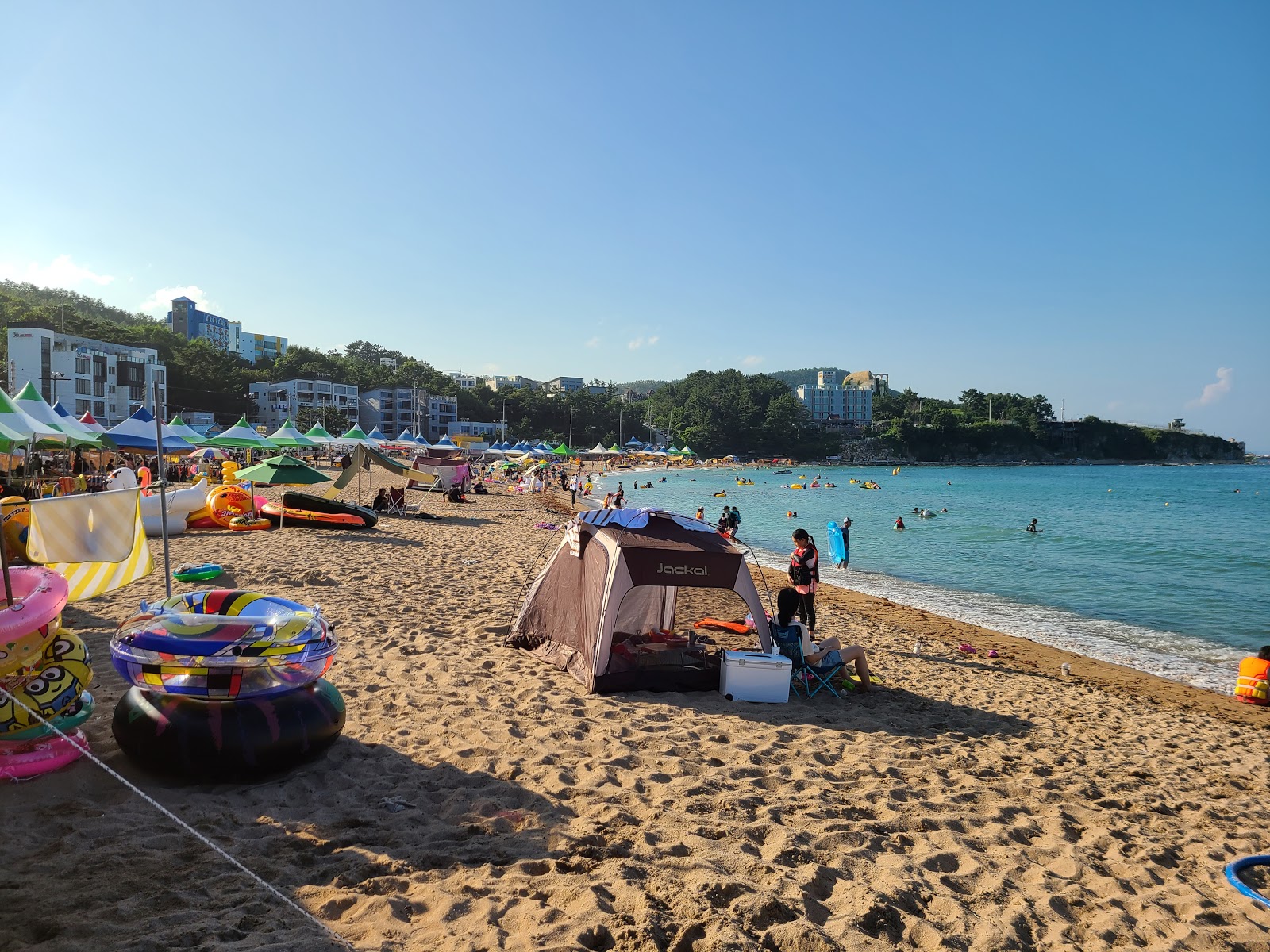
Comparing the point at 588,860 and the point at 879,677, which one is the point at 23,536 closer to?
the point at 588,860

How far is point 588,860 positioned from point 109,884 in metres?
2.19

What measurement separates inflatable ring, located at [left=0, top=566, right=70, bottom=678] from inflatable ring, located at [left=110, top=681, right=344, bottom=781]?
623 mm

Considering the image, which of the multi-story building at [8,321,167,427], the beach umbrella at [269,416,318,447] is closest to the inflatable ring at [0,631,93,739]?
the beach umbrella at [269,416,318,447]

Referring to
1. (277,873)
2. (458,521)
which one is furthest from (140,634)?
(458,521)

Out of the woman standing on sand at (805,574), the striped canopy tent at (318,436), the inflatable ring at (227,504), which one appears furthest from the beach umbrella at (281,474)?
the striped canopy tent at (318,436)

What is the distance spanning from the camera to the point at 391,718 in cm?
563

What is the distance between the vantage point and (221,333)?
125188mm

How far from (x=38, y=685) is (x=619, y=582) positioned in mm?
4187

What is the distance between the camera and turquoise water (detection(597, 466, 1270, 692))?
1288cm

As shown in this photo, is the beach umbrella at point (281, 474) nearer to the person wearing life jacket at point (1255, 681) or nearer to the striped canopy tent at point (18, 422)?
the striped canopy tent at point (18, 422)

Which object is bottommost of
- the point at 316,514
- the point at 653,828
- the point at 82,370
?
the point at 653,828

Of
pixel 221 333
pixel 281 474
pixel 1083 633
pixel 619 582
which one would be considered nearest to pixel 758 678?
pixel 619 582

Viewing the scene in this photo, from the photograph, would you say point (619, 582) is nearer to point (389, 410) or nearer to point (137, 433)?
point (137, 433)

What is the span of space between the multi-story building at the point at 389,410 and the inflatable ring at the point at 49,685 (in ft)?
327
